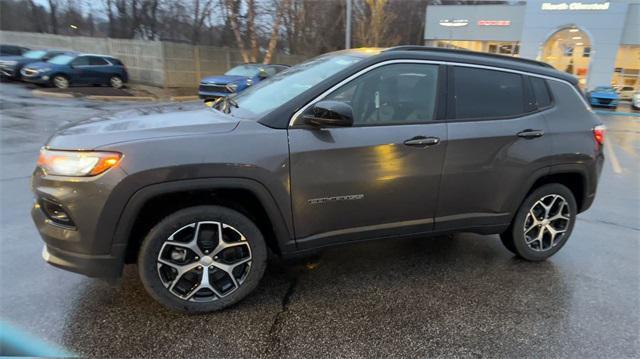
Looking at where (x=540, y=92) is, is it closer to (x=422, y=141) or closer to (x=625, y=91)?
(x=422, y=141)

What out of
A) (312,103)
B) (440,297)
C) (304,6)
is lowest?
(440,297)

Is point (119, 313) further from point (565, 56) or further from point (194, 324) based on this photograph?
point (565, 56)

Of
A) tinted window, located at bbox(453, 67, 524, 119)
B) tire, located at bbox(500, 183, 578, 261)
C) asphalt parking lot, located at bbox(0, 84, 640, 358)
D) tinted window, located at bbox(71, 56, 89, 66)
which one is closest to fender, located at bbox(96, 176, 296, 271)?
asphalt parking lot, located at bbox(0, 84, 640, 358)

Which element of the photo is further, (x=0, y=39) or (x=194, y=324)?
(x=0, y=39)

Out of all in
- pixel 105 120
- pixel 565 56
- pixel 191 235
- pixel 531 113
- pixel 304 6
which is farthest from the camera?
pixel 304 6

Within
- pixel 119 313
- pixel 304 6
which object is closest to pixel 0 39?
pixel 304 6

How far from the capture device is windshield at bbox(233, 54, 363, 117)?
10.6 feet

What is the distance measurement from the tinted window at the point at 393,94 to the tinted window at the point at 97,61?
20.5 meters

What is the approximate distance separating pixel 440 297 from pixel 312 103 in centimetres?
176

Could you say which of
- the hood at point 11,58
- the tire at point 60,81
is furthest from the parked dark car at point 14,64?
the tire at point 60,81

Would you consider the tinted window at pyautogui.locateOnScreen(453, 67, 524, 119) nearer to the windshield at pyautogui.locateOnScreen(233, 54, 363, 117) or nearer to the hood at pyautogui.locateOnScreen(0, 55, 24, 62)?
the windshield at pyautogui.locateOnScreen(233, 54, 363, 117)

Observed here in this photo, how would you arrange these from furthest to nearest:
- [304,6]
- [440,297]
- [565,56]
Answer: [304,6] < [565,56] < [440,297]

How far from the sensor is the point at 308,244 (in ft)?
10.4

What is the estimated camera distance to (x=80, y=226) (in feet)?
8.66
